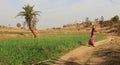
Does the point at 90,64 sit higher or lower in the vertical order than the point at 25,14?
lower

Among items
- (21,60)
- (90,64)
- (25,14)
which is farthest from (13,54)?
(25,14)

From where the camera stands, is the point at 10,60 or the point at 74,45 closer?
the point at 10,60

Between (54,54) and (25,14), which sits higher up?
(25,14)

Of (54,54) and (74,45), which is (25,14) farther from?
(54,54)

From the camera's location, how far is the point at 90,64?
51.6 ft

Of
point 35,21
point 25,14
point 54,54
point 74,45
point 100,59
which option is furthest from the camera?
point 35,21

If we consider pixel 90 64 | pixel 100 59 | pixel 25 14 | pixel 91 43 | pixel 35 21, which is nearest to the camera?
pixel 90 64

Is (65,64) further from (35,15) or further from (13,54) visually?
(35,15)

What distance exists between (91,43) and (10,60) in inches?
450

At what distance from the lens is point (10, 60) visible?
54.8 ft

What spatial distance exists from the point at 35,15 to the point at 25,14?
3.26m

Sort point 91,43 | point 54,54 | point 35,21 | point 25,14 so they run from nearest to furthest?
point 54,54
point 91,43
point 25,14
point 35,21

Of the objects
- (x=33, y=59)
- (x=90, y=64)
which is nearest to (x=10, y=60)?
(x=33, y=59)

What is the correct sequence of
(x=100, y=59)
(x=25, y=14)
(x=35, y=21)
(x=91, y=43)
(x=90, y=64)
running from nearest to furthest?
(x=90, y=64) < (x=100, y=59) < (x=91, y=43) < (x=25, y=14) < (x=35, y=21)
